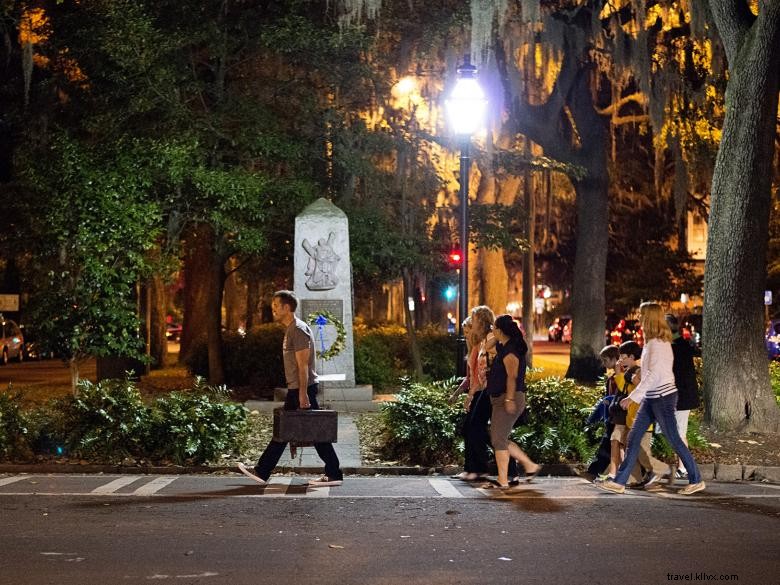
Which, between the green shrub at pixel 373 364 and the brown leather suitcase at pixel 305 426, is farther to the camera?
the green shrub at pixel 373 364

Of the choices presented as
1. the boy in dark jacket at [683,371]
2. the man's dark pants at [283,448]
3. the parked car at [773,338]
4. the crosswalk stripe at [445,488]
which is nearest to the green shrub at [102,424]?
the man's dark pants at [283,448]

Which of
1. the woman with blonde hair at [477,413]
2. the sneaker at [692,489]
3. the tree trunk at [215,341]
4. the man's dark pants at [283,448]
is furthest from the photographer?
the tree trunk at [215,341]

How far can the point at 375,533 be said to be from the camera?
8938mm

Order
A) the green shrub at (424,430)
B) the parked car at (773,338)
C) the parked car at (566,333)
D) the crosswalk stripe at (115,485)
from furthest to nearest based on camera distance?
the parked car at (566,333)
the parked car at (773,338)
the green shrub at (424,430)
the crosswalk stripe at (115,485)

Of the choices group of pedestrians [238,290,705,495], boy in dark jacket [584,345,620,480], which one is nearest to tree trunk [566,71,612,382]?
boy in dark jacket [584,345,620,480]

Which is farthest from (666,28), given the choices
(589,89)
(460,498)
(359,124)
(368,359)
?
(460,498)

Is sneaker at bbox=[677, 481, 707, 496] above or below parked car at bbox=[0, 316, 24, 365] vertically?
below

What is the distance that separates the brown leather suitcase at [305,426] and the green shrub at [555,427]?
8.47 ft

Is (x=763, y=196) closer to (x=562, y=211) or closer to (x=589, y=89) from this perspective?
(x=589, y=89)

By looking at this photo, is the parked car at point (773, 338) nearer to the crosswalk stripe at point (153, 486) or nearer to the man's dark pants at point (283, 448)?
the man's dark pants at point (283, 448)

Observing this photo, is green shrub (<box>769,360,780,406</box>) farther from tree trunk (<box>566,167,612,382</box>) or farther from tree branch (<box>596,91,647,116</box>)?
tree branch (<box>596,91,647,116</box>)

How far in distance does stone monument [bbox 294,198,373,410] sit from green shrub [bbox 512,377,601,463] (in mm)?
6852

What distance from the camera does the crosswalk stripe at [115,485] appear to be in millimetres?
11061

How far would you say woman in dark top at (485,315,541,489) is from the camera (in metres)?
11.2
